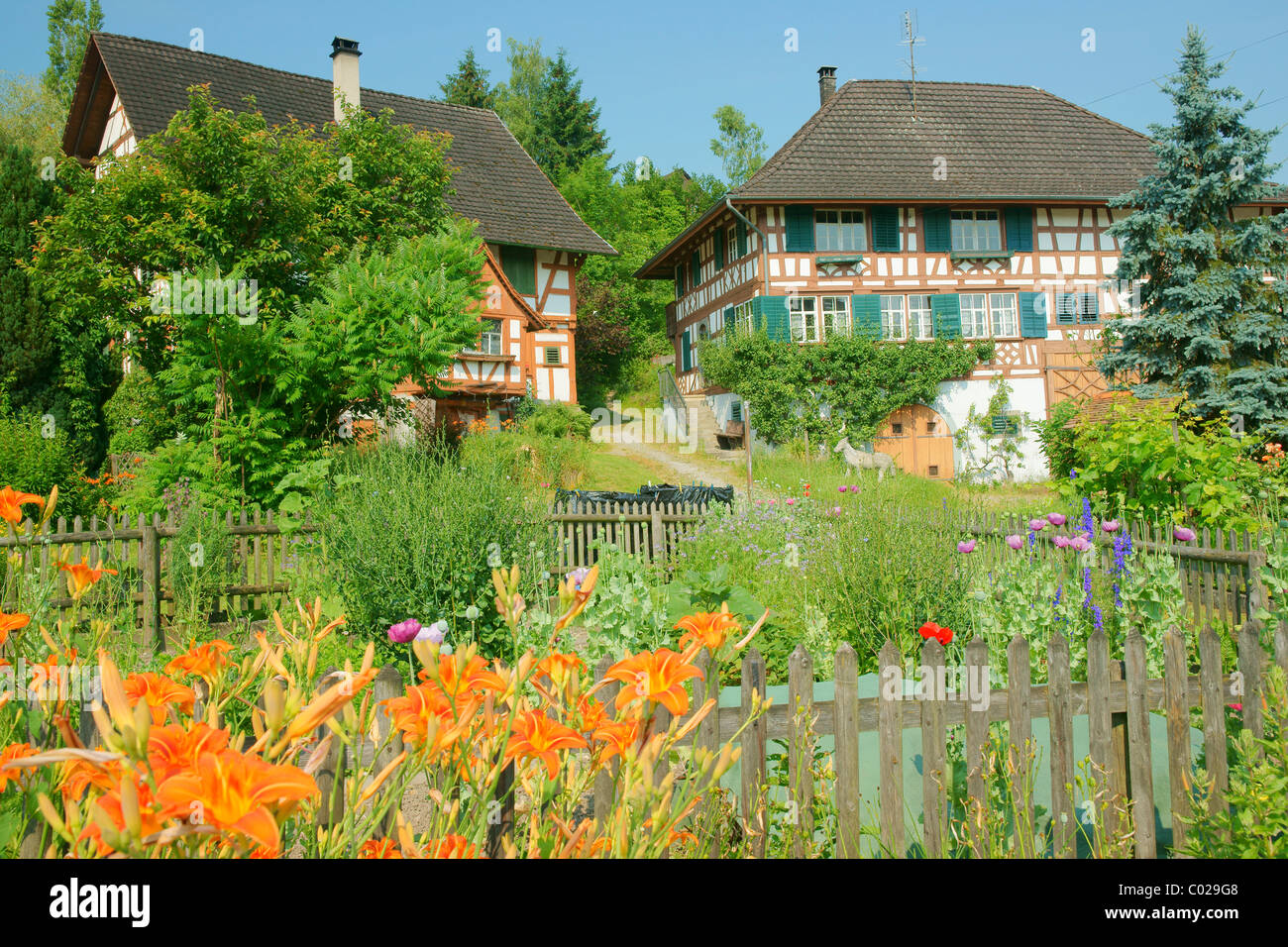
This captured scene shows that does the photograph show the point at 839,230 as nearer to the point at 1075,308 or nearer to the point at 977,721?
the point at 1075,308

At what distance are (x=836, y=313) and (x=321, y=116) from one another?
13709 mm

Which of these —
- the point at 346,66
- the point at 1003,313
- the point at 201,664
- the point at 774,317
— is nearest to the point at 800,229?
the point at 774,317

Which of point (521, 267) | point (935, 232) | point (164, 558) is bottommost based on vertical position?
point (164, 558)

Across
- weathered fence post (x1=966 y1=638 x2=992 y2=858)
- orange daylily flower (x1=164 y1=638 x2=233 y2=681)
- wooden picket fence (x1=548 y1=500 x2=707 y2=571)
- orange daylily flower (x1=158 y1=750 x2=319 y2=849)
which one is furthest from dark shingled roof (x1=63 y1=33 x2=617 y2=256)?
orange daylily flower (x1=158 y1=750 x2=319 y2=849)

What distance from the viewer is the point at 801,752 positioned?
7.24 ft

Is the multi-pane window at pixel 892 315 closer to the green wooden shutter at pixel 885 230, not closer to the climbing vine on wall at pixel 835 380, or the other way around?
the climbing vine on wall at pixel 835 380

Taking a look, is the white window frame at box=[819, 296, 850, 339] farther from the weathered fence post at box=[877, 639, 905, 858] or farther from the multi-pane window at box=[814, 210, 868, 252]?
the weathered fence post at box=[877, 639, 905, 858]

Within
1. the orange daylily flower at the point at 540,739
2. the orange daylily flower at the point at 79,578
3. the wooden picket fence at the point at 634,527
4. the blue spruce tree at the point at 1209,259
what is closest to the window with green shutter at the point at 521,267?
the blue spruce tree at the point at 1209,259

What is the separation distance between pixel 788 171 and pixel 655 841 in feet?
74.6

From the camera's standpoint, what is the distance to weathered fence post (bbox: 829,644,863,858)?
248cm

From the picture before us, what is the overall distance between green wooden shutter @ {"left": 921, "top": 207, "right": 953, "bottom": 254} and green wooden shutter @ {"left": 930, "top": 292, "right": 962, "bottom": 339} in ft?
4.05

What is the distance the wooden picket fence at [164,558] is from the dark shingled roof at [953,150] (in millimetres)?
16023
